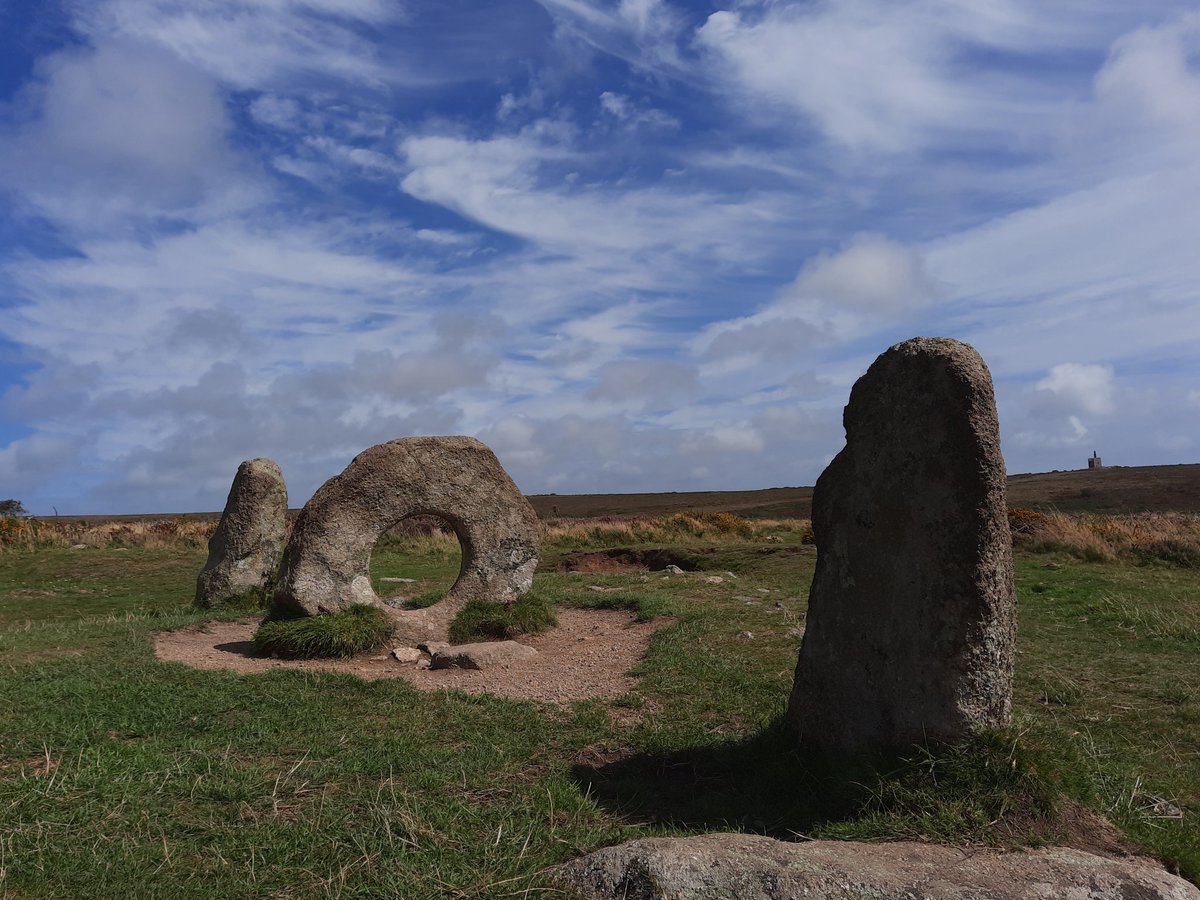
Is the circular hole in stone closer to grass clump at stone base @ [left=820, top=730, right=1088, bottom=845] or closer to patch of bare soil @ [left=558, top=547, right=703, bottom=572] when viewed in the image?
patch of bare soil @ [left=558, top=547, right=703, bottom=572]

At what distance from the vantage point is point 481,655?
10000 mm

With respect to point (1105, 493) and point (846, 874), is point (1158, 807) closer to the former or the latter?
point (846, 874)

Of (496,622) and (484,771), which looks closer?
(484,771)

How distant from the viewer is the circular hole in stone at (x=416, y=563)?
14695mm

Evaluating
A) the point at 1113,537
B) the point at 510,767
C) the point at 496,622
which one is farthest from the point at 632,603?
the point at 1113,537

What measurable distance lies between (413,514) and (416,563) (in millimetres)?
10372

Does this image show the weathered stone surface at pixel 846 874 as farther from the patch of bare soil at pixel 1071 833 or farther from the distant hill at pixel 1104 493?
the distant hill at pixel 1104 493

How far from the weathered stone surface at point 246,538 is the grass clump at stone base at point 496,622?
5.15 meters

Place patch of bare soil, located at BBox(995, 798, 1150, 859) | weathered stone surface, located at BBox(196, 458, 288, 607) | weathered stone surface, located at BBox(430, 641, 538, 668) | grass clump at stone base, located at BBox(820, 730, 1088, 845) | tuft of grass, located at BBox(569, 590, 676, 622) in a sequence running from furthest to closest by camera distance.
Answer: weathered stone surface, located at BBox(196, 458, 288, 607) < tuft of grass, located at BBox(569, 590, 676, 622) < weathered stone surface, located at BBox(430, 641, 538, 668) < grass clump at stone base, located at BBox(820, 730, 1088, 845) < patch of bare soil, located at BBox(995, 798, 1150, 859)

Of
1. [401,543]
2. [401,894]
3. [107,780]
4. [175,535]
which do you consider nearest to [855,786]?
[401,894]

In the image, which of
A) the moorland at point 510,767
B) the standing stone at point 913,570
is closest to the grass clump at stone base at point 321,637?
the moorland at point 510,767

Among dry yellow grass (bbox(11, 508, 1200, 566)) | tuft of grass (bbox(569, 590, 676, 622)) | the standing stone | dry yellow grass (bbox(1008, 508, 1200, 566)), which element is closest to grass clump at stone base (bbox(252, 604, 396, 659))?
tuft of grass (bbox(569, 590, 676, 622))

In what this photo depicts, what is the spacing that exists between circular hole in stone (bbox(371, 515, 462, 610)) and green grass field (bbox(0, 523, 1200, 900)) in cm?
459

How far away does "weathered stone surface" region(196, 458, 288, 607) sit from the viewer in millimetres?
14961
